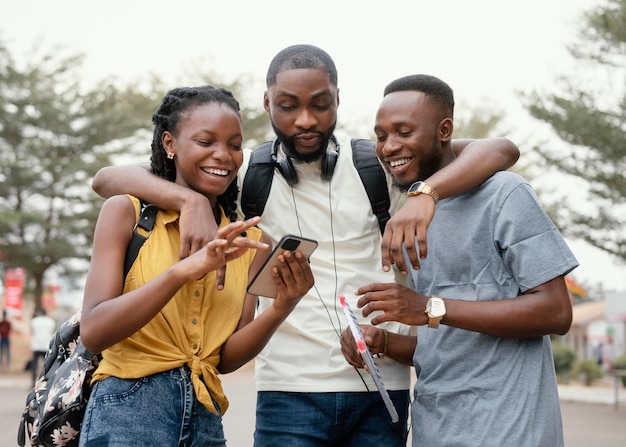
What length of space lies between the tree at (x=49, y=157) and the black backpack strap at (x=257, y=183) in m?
24.2

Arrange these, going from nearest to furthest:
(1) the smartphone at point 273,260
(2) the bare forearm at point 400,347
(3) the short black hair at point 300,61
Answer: (1) the smartphone at point 273,260 < (2) the bare forearm at point 400,347 < (3) the short black hair at point 300,61

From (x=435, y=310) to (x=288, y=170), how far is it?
1067 mm

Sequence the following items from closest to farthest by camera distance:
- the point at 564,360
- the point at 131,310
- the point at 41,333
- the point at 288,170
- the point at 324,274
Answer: the point at 131,310 → the point at 324,274 → the point at 288,170 → the point at 41,333 → the point at 564,360

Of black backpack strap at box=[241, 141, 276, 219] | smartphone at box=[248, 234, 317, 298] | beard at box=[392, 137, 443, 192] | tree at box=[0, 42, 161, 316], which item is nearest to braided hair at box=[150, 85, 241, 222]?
black backpack strap at box=[241, 141, 276, 219]

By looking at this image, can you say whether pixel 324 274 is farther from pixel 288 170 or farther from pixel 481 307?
pixel 481 307

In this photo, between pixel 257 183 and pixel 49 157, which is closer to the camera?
pixel 257 183

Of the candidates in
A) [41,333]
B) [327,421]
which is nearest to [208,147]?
[327,421]

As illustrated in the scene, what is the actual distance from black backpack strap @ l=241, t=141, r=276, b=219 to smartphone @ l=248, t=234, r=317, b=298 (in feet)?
2.12

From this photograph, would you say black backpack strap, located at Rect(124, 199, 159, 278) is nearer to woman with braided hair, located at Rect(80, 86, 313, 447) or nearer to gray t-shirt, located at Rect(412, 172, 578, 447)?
woman with braided hair, located at Rect(80, 86, 313, 447)

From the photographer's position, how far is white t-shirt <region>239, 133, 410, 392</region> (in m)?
3.30

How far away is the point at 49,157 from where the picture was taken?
91.6 feet

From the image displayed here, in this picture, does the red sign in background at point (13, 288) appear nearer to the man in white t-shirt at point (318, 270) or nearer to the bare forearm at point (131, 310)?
the man in white t-shirt at point (318, 270)

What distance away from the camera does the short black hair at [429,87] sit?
3129 mm

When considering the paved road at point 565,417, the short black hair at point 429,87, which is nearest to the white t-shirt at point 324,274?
the short black hair at point 429,87
